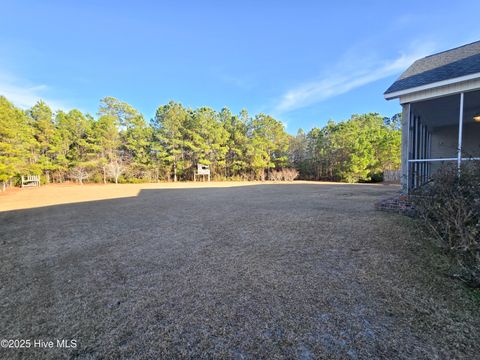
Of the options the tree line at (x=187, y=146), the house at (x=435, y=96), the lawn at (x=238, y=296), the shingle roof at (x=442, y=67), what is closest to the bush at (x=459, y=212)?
the lawn at (x=238, y=296)

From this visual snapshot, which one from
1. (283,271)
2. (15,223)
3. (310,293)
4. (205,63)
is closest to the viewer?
(310,293)

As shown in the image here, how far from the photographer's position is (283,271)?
2307 millimetres

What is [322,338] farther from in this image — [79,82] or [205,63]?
[79,82]

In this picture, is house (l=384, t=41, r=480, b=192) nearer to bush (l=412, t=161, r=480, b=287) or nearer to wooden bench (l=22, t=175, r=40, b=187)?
bush (l=412, t=161, r=480, b=287)

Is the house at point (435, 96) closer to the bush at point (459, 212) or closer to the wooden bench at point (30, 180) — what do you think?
the bush at point (459, 212)

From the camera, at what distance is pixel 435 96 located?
4391 mm

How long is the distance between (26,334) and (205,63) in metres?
17.4

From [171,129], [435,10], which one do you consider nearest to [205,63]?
[171,129]

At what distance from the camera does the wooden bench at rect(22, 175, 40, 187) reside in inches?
564

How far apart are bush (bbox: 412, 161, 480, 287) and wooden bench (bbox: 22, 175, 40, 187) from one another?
21207 mm

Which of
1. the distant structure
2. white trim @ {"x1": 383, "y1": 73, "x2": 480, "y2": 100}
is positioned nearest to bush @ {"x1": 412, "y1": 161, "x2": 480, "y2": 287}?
white trim @ {"x1": 383, "y1": 73, "x2": 480, "y2": 100}

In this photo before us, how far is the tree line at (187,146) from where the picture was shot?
17.4 metres

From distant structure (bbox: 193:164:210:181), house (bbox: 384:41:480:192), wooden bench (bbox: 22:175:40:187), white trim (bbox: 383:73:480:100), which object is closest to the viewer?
white trim (bbox: 383:73:480:100)

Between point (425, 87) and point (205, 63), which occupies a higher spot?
point (205, 63)
